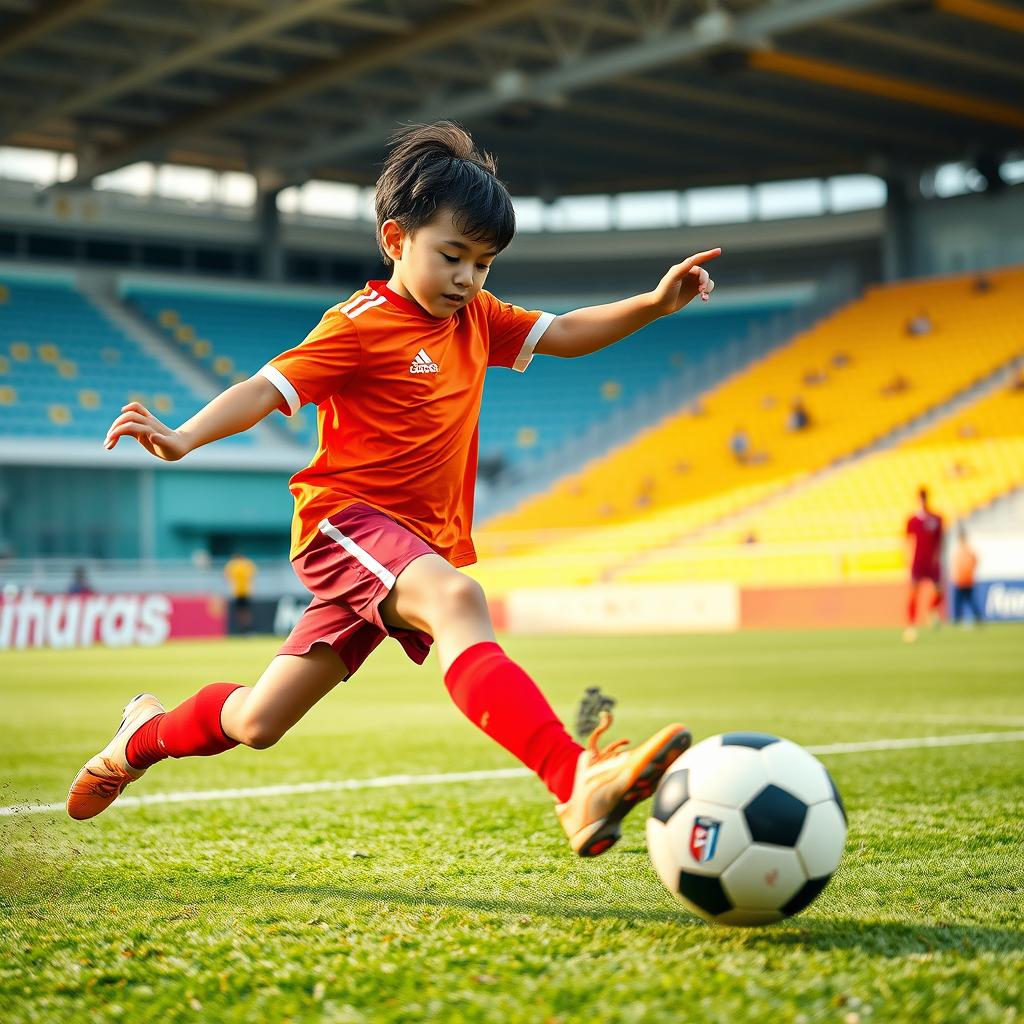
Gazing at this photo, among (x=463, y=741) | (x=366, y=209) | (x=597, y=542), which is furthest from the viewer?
(x=366, y=209)

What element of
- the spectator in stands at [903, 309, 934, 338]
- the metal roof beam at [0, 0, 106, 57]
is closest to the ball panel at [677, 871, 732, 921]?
the metal roof beam at [0, 0, 106, 57]

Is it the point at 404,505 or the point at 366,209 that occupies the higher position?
the point at 366,209

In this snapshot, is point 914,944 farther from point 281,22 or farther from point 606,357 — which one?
point 606,357

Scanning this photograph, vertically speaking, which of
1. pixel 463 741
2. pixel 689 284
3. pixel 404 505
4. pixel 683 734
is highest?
pixel 689 284

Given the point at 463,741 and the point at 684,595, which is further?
the point at 684,595

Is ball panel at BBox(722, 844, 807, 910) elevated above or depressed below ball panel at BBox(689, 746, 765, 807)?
below

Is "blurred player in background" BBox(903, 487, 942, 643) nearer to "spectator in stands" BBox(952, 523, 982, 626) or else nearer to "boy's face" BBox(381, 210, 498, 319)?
"spectator in stands" BBox(952, 523, 982, 626)

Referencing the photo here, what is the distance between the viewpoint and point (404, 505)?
3.43m

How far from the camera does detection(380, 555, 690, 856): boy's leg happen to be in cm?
266

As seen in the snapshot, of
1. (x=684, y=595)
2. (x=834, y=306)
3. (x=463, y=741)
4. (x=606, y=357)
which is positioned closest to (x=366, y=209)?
(x=606, y=357)

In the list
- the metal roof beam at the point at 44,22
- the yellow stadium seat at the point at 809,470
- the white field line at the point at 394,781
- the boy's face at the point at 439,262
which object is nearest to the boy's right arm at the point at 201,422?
the boy's face at the point at 439,262

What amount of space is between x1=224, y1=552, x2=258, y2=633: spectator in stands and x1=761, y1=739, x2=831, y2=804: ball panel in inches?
869

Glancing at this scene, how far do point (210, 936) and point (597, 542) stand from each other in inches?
1058

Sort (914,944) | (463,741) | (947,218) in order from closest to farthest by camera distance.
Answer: (914,944), (463,741), (947,218)
